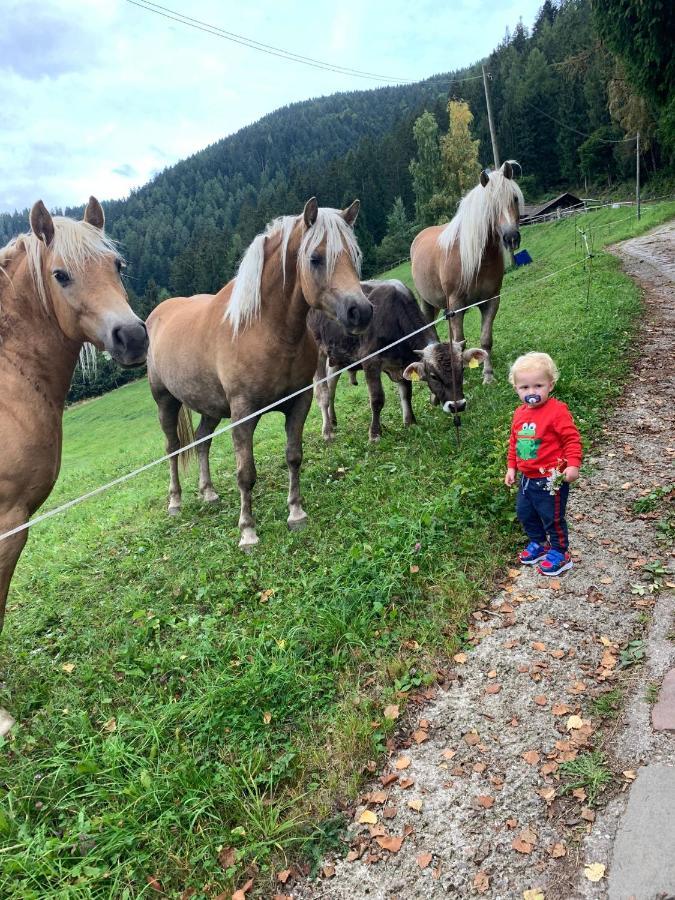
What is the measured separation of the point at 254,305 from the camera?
507 cm

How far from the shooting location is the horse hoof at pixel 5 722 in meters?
3.49

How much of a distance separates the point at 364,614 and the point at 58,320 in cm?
304

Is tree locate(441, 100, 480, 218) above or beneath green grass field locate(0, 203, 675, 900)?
above

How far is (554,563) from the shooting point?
12.9 feet

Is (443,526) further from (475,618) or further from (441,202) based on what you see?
(441,202)

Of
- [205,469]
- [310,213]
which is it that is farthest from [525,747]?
[205,469]

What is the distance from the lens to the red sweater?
3.78 metres

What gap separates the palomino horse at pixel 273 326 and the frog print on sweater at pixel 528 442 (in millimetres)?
1617

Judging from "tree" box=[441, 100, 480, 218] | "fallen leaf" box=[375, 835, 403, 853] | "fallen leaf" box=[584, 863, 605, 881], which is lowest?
"fallen leaf" box=[375, 835, 403, 853]

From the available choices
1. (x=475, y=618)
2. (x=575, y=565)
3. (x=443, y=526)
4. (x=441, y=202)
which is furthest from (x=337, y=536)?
(x=441, y=202)

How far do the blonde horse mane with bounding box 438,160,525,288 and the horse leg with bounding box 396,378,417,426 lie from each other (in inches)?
84.0

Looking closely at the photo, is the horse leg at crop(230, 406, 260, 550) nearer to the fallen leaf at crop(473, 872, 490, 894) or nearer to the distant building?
the fallen leaf at crop(473, 872, 490, 894)

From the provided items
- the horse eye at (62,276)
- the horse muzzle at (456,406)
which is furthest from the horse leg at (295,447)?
the horse eye at (62,276)

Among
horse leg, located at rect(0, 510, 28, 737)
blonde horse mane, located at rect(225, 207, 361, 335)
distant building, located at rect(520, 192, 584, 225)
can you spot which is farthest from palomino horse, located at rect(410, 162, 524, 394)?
distant building, located at rect(520, 192, 584, 225)
